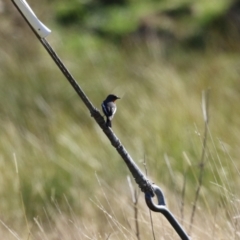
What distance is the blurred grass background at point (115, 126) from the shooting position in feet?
8.48

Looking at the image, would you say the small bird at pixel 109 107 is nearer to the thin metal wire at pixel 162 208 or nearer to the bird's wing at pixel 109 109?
the bird's wing at pixel 109 109

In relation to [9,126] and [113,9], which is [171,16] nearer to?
[113,9]

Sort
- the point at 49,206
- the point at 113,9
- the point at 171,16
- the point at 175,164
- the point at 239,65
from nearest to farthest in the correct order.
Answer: the point at 49,206
the point at 175,164
the point at 239,65
the point at 171,16
the point at 113,9

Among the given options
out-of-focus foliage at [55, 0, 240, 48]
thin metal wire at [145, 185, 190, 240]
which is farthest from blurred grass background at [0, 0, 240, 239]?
thin metal wire at [145, 185, 190, 240]

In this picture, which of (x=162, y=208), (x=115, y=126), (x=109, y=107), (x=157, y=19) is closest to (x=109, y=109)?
(x=109, y=107)

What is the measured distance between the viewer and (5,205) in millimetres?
3301

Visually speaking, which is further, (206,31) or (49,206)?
(206,31)

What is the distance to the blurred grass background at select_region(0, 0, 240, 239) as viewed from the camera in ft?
8.48

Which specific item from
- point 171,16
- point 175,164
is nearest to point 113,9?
point 171,16

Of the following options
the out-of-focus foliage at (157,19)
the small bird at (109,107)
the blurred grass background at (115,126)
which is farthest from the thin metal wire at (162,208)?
the out-of-focus foliage at (157,19)

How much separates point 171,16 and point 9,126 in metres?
5.12

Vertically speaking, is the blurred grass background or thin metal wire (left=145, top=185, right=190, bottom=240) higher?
the blurred grass background

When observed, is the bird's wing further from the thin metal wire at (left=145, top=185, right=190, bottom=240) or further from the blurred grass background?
the blurred grass background

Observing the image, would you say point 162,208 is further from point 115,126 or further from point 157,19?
point 157,19
